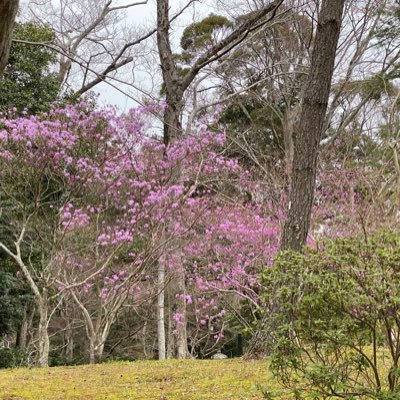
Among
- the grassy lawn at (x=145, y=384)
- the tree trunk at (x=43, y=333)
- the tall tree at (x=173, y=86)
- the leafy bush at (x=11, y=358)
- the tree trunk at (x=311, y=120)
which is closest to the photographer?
the grassy lawn at (x=145, y=384)

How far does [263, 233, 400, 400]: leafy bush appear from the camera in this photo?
6.87ft

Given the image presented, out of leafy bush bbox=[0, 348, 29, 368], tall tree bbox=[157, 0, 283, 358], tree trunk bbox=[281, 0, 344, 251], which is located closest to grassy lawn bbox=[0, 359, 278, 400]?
tree trunk bbox=[281, 0, 344, 251]

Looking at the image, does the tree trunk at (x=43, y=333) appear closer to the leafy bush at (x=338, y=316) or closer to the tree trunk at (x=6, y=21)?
the leafy bush at (x=338, y=316)

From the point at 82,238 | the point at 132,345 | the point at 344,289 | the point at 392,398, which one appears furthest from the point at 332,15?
the point at 132,345

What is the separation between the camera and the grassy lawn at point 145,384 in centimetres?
394

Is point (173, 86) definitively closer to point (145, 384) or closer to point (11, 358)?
point (145, 384)

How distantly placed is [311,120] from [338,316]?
296 cm

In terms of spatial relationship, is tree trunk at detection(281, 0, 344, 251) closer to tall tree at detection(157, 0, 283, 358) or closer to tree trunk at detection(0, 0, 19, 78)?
tree trunk at detection(0, 0, 19, 78)

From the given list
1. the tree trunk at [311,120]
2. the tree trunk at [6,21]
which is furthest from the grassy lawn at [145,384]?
the tree trunk at [6,21]

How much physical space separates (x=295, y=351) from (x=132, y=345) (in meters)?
14.7

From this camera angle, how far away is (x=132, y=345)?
52.7 feet

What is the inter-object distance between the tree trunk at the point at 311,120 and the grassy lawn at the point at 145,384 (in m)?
1.41

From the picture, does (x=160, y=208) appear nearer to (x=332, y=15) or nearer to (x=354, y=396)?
(x=332, y=15)

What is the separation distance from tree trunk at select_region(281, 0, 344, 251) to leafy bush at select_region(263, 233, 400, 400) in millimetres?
2584
